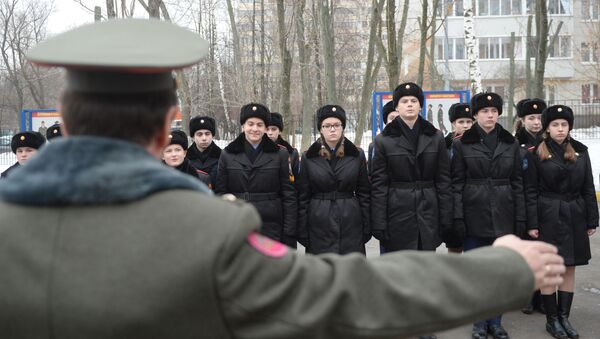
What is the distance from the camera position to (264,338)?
1466 mm

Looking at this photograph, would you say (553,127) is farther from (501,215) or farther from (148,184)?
(148,184)

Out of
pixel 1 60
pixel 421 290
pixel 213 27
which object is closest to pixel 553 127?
pixel 421 290

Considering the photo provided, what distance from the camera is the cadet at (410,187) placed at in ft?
20.4

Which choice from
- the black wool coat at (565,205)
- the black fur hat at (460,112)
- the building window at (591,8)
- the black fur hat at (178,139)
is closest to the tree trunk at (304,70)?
the black fur hat at (460,112)

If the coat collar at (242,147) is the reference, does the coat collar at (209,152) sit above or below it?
below

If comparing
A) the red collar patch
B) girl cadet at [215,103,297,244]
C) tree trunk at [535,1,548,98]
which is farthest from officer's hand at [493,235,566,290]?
tree trunk at [535,1,548,98]

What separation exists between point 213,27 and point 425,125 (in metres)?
28.7

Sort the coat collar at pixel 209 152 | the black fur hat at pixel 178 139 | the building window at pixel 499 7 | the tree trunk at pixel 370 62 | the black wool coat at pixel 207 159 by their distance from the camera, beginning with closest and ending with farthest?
the black fur hat at pixel 178 139, the black wool coat at pixel 207 159, the coat collar at pixel 209 152, the tree trunk at pixel 370 62, the building window at pixel 499 7

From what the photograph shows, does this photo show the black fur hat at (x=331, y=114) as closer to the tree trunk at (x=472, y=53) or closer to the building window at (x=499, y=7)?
the tree trunk at (x=472, y=53)

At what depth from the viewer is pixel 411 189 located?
6.24 m

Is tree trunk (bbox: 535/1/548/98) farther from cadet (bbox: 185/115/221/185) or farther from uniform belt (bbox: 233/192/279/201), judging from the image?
uniform belt (bbox: 233/192/279/201)

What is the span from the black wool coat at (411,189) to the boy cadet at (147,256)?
15.3 ft

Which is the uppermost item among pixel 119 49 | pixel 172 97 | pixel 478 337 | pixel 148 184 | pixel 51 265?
pixel 119 49

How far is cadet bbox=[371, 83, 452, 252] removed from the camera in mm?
6219
